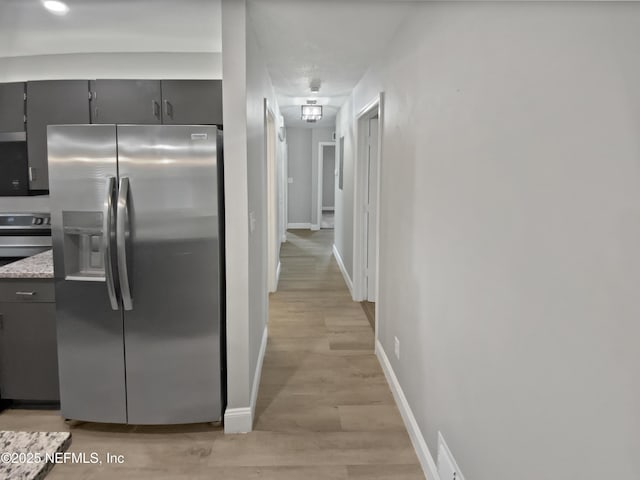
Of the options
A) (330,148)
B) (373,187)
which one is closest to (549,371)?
(373,187)

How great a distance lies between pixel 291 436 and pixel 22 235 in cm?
263

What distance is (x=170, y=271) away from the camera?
242 centimetres

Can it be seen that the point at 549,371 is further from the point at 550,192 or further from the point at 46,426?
the point at 46,426

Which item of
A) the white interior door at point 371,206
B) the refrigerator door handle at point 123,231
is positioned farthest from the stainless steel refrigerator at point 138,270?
the white interior door at point 371,206

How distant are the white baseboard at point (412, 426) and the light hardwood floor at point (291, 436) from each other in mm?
48

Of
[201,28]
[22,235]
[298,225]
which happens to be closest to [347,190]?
[201,28]

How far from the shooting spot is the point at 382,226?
3414mm

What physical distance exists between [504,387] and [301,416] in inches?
65.6

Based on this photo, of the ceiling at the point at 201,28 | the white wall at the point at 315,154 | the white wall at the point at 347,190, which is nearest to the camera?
the ceiling at the point at 201,28

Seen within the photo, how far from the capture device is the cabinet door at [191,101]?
9.70 ft

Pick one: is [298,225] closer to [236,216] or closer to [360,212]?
[360,212]

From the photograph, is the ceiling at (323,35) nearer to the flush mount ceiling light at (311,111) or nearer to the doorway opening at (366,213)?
the doorway opening at (366,213)

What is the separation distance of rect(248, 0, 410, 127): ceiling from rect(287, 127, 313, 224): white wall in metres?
5.82

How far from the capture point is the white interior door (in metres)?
4.78
